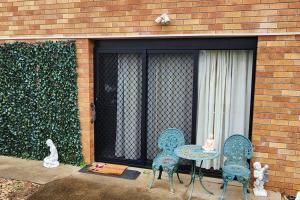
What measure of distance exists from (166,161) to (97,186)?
1.17 m

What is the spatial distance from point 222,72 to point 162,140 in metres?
1.49

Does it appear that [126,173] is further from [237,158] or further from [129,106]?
[237,158]

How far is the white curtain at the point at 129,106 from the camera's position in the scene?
17.9ft

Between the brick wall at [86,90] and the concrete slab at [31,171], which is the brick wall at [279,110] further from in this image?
the concrete slab at [31,171]

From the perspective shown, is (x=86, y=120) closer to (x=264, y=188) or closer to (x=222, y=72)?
(x=222, y=72)

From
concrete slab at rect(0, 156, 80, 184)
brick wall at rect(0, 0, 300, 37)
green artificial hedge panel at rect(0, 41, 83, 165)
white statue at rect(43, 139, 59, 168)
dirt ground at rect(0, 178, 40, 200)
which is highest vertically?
brick wall at rect(0, 0, 300, 37)

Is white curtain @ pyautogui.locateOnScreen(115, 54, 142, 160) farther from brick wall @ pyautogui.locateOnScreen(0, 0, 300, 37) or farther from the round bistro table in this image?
the round bistro table

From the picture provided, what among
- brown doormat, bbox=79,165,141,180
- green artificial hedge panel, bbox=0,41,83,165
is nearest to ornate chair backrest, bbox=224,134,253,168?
brown doormat, bbox=79,165,141,180

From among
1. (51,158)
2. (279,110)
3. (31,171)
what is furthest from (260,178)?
(31,171)

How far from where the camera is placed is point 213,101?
5059 millimetres

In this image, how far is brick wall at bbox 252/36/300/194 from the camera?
14.4ft

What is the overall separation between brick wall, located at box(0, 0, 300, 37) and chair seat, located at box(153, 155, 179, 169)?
2.01 m

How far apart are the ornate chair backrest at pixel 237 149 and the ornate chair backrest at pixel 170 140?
0.75 meters

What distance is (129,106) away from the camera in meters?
5.57
